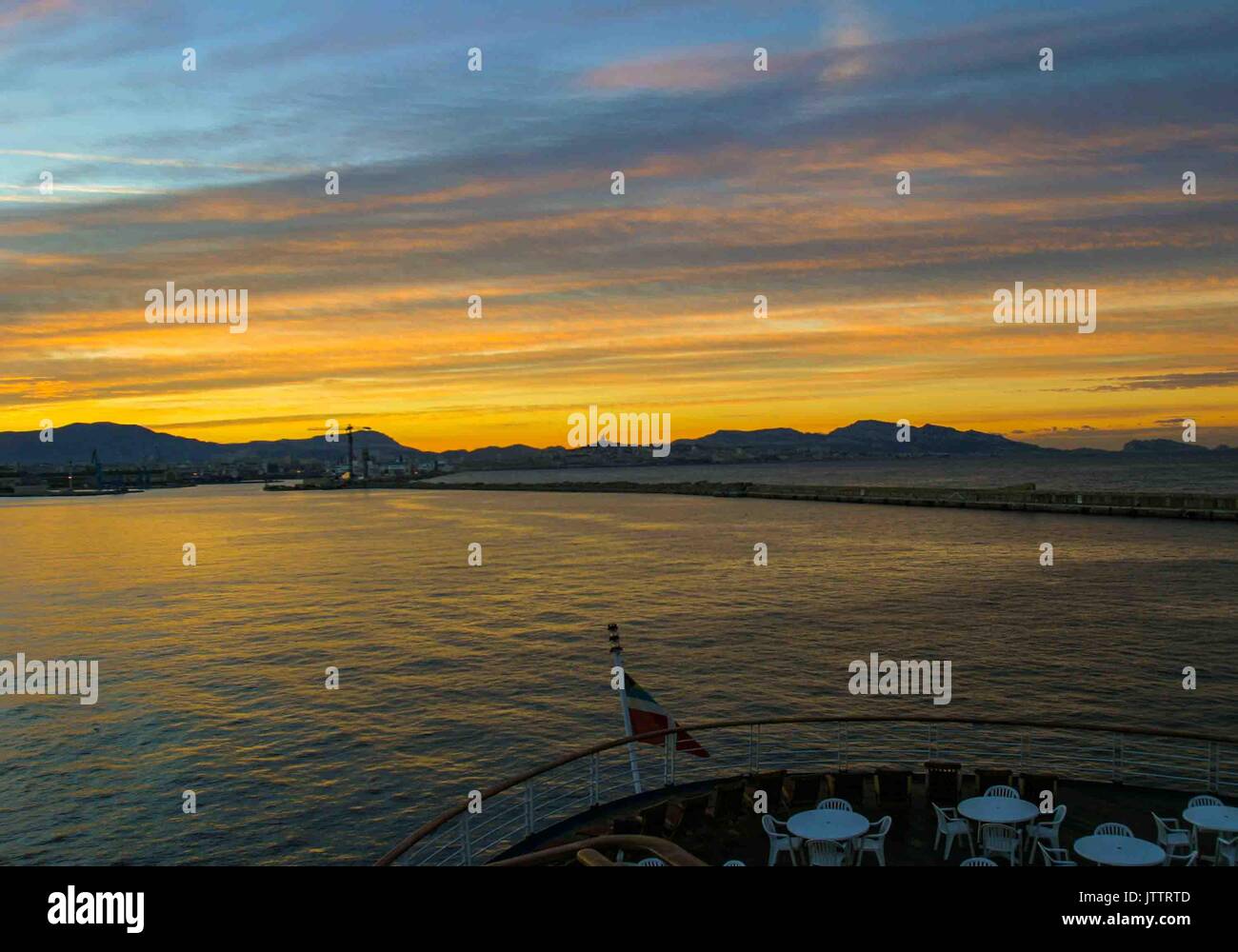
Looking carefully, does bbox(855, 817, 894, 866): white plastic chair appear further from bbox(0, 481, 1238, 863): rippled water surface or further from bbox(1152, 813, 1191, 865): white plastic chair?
bbox(0, 481, 1238, 863): rippled water surface

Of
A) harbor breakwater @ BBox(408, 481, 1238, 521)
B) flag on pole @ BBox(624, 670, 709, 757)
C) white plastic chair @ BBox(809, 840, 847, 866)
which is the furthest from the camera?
harbor breakwater @ BBox(408, 481, 1238, 521)

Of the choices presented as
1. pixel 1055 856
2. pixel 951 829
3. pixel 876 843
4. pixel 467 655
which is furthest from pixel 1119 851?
pixel 467 655

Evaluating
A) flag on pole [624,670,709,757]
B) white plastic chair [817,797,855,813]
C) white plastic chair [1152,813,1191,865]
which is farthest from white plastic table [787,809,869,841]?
white plastic chair [1152,813,1191,865]

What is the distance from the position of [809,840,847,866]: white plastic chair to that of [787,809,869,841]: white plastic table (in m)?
0.22

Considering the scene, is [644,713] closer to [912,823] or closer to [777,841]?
[777,841]

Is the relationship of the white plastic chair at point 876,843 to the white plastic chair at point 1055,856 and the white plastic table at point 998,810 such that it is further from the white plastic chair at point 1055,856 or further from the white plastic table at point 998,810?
the white plastic chair at point 1055,856

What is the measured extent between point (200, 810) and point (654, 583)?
37.3 metres

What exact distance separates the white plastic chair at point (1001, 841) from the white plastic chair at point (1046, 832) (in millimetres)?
201

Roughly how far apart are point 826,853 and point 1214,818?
4.93 meters

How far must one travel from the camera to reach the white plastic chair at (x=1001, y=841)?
1119 cm

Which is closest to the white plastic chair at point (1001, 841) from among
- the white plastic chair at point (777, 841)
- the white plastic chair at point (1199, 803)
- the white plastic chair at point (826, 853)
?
the white plastic chair at point (826, 853)

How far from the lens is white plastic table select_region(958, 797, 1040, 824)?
1100 centimetres
